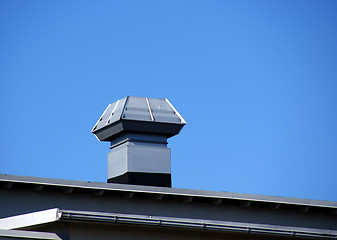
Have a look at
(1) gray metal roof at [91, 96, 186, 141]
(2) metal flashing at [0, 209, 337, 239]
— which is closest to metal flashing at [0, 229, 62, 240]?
(2) metal flashing at [0, 209, 337, 239]

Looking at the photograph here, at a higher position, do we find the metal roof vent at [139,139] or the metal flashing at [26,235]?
the metal roof vent at [139,139]

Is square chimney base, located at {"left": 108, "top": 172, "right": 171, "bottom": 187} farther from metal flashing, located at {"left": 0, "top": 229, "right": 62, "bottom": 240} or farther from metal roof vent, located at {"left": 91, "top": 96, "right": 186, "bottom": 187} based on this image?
metal flashing, located at {"left": 0, "top": 229, "right": 62, "bottom": 240}

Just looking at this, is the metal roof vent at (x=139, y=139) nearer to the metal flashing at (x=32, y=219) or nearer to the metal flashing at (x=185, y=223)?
the metal flashing at (x=185, y=223)

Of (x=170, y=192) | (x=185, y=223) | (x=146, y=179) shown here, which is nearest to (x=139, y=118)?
(x=146, y=179)

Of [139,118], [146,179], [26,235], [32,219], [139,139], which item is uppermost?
[139,118]

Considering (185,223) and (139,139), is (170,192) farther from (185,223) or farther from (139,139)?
(185,223)

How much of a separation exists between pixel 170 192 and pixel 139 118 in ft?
10.2

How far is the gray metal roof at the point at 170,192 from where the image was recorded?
16.1 metres

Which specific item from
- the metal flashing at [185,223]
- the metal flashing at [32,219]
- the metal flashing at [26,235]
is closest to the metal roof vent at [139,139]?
the metal flashing at [185,223]

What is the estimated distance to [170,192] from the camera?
674 inches

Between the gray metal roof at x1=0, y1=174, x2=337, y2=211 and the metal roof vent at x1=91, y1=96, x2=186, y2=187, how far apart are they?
1.77 metres

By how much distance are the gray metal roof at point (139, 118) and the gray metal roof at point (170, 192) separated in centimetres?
282

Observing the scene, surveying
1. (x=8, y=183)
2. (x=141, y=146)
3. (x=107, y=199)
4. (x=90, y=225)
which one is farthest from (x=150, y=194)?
(x=90, y=225)

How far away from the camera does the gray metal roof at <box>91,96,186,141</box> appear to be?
63.6 feet
